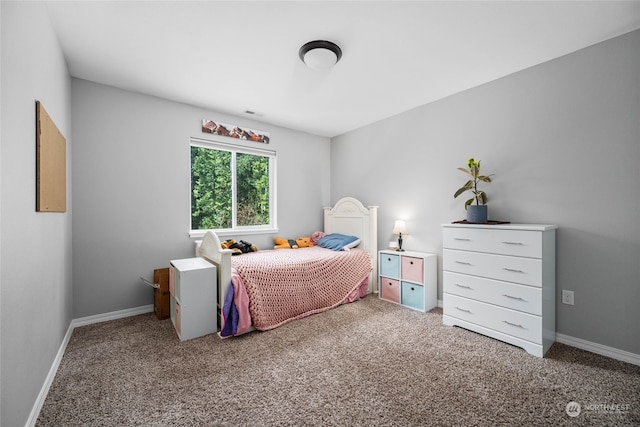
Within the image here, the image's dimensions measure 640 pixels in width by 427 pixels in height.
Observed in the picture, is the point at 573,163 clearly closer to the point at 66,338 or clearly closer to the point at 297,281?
the point at 297,281

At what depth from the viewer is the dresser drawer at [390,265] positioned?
3.36m

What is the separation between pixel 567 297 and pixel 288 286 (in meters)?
2.49

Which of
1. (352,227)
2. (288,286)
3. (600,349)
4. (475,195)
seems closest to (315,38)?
(475,195)

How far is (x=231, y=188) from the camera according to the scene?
3.83 metres

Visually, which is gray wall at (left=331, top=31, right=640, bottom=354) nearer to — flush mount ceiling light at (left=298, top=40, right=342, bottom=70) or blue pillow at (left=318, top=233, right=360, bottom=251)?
blue pillow at (left=318, top=233, right=360, bottom=251)

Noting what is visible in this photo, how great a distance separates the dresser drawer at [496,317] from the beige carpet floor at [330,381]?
144 mm

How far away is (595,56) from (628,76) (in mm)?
289

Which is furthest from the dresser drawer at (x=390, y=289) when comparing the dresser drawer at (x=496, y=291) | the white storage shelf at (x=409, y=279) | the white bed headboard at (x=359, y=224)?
the dresser drawer at (x=496, y=291)

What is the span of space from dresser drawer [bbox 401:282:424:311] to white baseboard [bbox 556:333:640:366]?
1183 mm

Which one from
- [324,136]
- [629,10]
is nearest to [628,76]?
[629,10]

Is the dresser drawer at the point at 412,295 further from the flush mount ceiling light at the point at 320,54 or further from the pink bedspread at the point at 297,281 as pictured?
the flush mount ceiling light at the point at 320,54

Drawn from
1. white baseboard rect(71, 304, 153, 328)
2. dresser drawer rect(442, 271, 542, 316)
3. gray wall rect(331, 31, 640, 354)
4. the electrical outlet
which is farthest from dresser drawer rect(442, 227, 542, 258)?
white baseboard rect(71, 304, 153, 328)

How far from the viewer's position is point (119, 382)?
5.87ft

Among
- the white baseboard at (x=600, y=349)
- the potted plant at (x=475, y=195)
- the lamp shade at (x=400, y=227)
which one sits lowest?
the white baseboard at (x=600, y=349)
